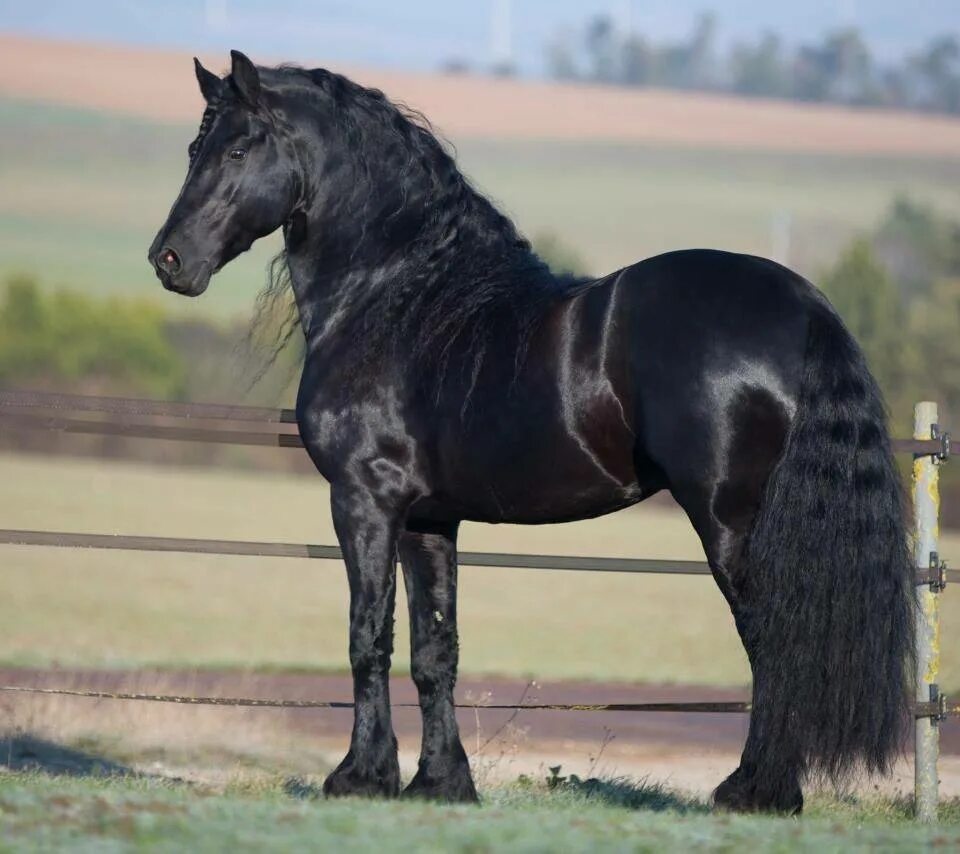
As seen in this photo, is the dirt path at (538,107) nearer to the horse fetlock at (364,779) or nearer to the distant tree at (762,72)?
the distant tree at (762,72)

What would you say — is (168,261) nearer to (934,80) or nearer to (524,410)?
(524,410)

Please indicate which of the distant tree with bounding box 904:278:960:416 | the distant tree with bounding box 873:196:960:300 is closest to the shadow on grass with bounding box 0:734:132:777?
the distant tree with bounding box 904:278:960:416

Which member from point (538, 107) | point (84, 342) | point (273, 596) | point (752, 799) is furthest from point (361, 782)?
point (538, 107)

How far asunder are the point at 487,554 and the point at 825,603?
6.24ft

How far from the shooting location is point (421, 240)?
5.72m

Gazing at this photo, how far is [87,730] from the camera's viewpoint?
28.1 feet

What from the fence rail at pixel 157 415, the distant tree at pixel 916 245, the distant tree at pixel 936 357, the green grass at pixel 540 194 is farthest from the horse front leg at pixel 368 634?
the distant tree at pixel 916 245

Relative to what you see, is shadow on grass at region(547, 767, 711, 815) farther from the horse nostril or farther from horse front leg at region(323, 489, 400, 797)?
the horse nostril

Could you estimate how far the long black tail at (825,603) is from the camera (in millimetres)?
4801

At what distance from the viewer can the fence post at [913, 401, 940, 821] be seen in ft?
19.8

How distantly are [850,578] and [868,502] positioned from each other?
10.0 inches

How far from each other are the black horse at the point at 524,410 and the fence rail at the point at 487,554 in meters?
0.75

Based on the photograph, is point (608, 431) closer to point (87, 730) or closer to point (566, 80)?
point (87, 730)

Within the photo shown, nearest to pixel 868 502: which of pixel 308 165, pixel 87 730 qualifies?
pixel 308 165
